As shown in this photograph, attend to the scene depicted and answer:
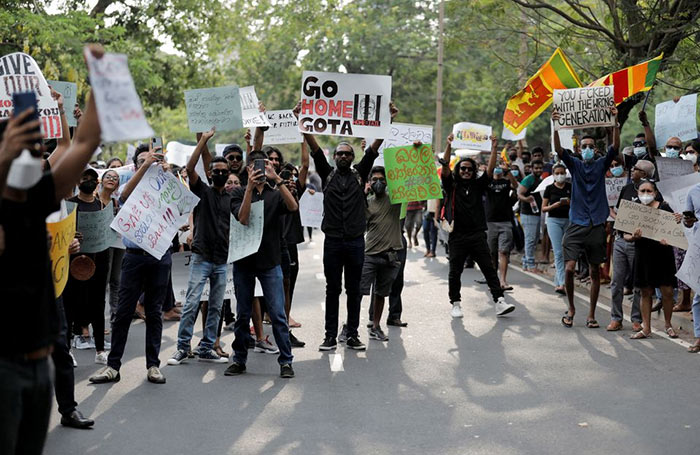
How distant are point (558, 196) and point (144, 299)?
6553mm

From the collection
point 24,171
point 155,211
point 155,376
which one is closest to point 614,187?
point 155,211

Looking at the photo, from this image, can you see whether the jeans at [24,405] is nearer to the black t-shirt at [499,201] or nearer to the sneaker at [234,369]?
the sneaker at [234,369]

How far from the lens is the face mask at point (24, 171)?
373cm

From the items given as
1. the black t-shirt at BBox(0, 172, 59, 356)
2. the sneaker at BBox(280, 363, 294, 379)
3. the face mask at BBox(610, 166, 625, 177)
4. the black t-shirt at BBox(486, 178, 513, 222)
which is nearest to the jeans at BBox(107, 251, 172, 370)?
the sneaker at BBox(280, 363, 294, 379)

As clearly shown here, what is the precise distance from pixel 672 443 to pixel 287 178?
4916 millimetres

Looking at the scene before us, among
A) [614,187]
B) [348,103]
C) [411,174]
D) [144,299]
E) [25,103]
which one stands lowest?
[144,299]

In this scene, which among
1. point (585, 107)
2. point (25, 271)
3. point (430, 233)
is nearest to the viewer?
point (25, 271)

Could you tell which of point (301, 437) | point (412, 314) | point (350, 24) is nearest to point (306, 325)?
point (412, 314)

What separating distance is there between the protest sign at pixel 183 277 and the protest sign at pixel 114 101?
5.67 metres

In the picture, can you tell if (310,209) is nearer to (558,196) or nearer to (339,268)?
(339,268)

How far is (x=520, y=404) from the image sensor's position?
290 inches

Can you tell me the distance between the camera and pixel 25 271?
390 centimetres

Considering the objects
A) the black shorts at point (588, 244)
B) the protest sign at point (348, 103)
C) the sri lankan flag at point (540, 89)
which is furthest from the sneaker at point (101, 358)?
the sri lankan flag at point (540, 89)

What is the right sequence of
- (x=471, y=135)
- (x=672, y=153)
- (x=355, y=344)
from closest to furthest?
1. (x=355, y=344)
2. (x=672, y=153)
3. (x=471, y=135)
